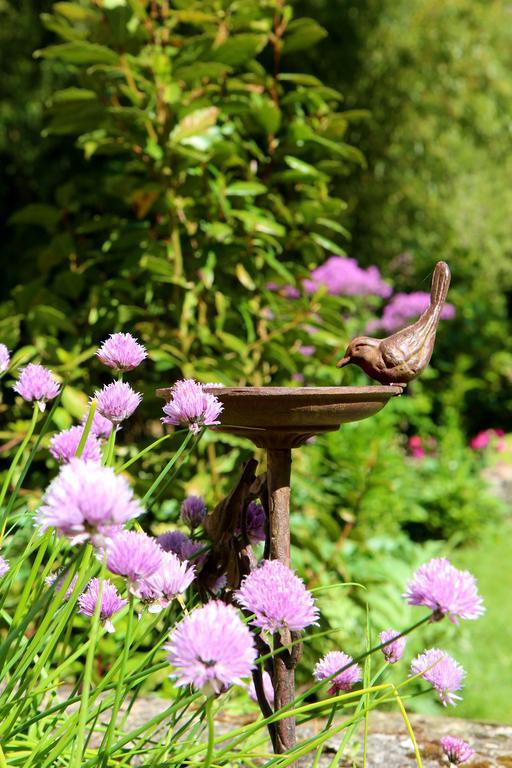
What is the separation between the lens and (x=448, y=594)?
3.01 feet

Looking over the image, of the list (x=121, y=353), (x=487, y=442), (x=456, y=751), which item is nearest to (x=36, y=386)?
(x=121, y=353)

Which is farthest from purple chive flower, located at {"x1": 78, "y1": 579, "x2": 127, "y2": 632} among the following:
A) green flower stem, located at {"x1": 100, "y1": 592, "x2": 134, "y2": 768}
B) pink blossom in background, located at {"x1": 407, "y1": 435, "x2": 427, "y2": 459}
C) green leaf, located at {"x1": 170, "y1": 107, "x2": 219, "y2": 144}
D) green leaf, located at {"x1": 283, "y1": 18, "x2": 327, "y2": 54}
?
pink blossom in background, located at {"x1": 407, "y1": 435, "x2": 427, "y2": 459}

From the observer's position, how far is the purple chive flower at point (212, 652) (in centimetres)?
76

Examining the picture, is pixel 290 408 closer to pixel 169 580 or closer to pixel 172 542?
pixel 172 542

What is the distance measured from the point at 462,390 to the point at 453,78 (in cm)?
245

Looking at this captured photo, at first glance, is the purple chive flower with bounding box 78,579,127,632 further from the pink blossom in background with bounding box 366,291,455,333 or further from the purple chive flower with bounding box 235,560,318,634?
the pink blossom in background with bounding box 366,291,455,333

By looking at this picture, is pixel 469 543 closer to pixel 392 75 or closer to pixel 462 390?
pixel 462 390

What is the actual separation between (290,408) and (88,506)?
2.14 ft

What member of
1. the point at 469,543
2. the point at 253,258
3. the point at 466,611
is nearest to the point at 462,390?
the point at 469,543

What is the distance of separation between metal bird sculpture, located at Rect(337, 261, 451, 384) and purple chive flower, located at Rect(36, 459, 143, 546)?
2.65 ft

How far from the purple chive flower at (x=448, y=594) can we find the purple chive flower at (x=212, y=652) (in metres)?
0.24

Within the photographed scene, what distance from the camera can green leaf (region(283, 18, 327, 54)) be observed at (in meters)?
2.72

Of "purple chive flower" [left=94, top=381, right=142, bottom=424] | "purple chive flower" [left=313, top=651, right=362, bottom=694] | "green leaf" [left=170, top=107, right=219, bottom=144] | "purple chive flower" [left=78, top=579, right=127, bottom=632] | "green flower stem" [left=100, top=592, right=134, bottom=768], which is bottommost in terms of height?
"green flower stem" [left=100, top=592, right=134, bottom=768]

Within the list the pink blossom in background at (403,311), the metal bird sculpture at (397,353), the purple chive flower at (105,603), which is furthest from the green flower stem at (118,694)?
the pink blossom in background at (403,311)
